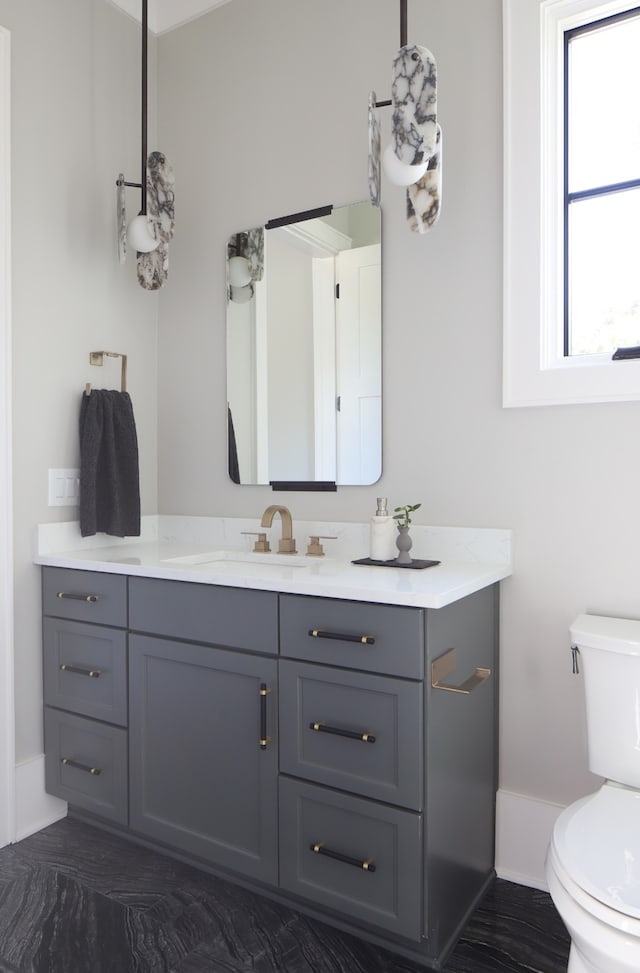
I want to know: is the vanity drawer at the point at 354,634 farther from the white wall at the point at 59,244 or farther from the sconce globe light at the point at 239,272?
the sconce globe light at the point at 239,272

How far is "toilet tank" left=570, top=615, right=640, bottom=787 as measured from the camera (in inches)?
60.6

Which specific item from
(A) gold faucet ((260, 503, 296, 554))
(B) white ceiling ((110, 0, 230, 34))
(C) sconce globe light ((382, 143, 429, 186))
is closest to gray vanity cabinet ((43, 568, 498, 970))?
(A) gold faucet ((260, 503, 296, 554))

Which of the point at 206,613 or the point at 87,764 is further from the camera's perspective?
the point at 87,764

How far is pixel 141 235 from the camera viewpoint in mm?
2277

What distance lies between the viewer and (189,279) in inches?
103

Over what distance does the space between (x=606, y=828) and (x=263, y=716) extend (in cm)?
80

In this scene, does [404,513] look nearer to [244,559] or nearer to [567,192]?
[244,559]

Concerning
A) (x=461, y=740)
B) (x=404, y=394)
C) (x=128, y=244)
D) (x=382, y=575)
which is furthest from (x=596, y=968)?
(x=128, y=244)

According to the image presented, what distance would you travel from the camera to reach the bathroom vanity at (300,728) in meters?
1.52

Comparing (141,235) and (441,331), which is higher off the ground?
(141,235)

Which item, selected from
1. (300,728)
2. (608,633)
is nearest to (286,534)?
(300,728)

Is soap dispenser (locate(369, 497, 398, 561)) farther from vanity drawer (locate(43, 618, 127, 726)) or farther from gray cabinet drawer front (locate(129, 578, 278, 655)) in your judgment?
vanity drawer (locate(43, 618, 127, 726))

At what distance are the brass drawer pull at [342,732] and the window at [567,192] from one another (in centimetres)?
97

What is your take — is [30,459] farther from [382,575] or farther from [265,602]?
[382,575]
